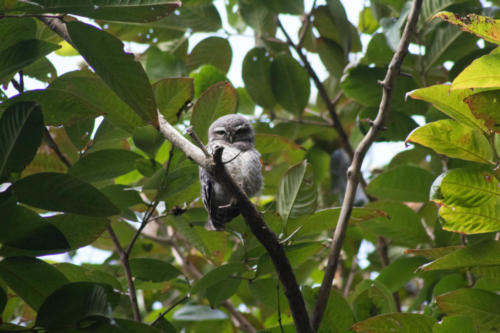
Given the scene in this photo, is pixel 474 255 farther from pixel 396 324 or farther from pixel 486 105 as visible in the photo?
pixel 486 105

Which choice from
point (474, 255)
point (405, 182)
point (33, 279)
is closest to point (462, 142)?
point (474, 255)

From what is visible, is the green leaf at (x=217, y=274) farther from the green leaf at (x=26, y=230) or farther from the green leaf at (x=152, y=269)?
the green leaf at (x=26, y=230)

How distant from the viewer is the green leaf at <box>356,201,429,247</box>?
7.34 feet

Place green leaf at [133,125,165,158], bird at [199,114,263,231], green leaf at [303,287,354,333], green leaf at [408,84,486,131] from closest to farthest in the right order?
1. green leaf at [408,84,486,131]
2. green leaf at [303,287,354,333]
3. green leaf at [133,125,165,158]
4. bird at [199,114,263,231]

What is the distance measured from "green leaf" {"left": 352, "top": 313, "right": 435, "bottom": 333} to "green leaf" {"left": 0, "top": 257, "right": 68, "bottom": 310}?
2.94 ft

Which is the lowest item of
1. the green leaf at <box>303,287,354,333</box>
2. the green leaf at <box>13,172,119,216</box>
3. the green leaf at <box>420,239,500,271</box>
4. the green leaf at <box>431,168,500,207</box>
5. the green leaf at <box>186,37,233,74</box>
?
the green leaf at <box>303,287,354,333</box>

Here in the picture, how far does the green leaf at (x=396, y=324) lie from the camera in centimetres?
155

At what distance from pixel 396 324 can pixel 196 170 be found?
2.86 ft

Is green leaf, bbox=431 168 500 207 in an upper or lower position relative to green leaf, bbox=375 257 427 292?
upper

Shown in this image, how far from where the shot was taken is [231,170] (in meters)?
2.85

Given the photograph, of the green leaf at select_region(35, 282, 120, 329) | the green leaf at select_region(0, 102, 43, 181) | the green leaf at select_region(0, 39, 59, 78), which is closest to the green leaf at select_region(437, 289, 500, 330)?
the green leaf at select_region(35, 282, 120, 329)

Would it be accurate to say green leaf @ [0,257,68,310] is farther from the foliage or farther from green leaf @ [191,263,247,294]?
green leaf @ [191,263,247,294]

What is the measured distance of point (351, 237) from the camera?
302cm

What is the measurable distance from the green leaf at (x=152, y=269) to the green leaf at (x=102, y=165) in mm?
341
